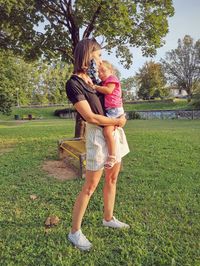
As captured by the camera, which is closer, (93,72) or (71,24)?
(93,72)

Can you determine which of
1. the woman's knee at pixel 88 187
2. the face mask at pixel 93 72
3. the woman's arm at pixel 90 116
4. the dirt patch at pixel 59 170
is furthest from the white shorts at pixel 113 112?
the dirt patch at pixel 59 170

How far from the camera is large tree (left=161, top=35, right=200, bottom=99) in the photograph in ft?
180

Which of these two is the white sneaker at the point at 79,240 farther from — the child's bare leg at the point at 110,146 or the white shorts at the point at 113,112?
the white shorts at the point at 113,112

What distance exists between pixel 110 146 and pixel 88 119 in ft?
1.07

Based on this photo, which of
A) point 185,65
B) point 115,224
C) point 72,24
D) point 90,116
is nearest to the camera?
point 90,116

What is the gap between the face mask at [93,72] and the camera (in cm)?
264

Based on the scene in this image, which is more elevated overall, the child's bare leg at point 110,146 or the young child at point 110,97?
the young child at point 110,97

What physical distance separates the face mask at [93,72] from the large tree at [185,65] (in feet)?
180

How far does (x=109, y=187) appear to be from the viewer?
9.86ft

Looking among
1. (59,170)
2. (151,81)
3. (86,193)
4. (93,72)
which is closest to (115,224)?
(86,193)

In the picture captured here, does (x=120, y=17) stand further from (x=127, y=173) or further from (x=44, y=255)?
(x=44, y=255)

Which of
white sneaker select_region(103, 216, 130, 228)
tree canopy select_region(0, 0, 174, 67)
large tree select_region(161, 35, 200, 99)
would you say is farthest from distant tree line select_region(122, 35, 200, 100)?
white sneaker select_region(103, 216, 130, 228)

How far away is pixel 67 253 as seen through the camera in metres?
2.67

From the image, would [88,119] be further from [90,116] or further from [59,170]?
[59,170]
